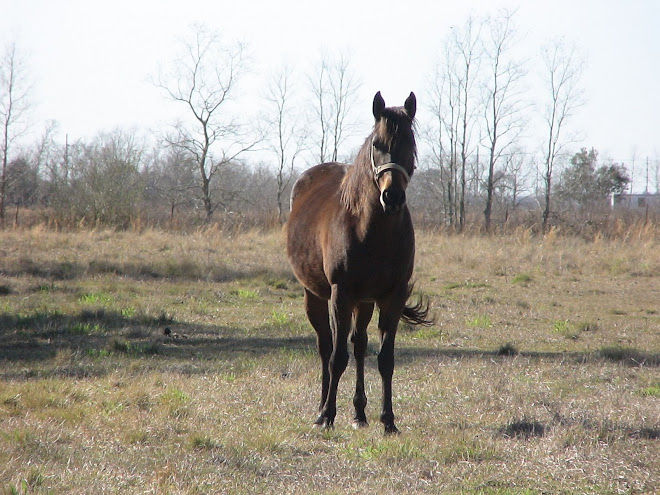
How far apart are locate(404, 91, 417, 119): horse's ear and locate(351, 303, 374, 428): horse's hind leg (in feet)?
5.00

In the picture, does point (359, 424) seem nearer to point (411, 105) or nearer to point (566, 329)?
point (411, 105)

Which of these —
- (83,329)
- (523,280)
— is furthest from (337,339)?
(523,280)

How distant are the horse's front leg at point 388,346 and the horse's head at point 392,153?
747 mm

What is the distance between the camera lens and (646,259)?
16.3 m

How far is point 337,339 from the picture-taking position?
4.81 metres

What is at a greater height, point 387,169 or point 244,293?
point 387,169

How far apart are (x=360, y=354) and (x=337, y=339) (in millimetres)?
325

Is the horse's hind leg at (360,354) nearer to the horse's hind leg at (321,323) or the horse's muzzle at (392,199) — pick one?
the horse's hind leg at (321,323)

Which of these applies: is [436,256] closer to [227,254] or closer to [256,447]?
[227,254]

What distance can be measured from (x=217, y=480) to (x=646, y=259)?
50.8 feet

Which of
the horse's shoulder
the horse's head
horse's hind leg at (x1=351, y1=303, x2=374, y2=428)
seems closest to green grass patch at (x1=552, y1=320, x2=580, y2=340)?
the horse's shoulder

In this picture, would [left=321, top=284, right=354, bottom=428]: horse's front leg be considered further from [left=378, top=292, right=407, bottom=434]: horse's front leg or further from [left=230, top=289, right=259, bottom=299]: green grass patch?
[left=230, top=289, right=259, bottom=299]: green grass patch

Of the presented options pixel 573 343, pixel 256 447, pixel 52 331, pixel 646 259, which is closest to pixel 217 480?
pixel 256 447

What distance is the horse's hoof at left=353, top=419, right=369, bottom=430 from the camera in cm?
467
